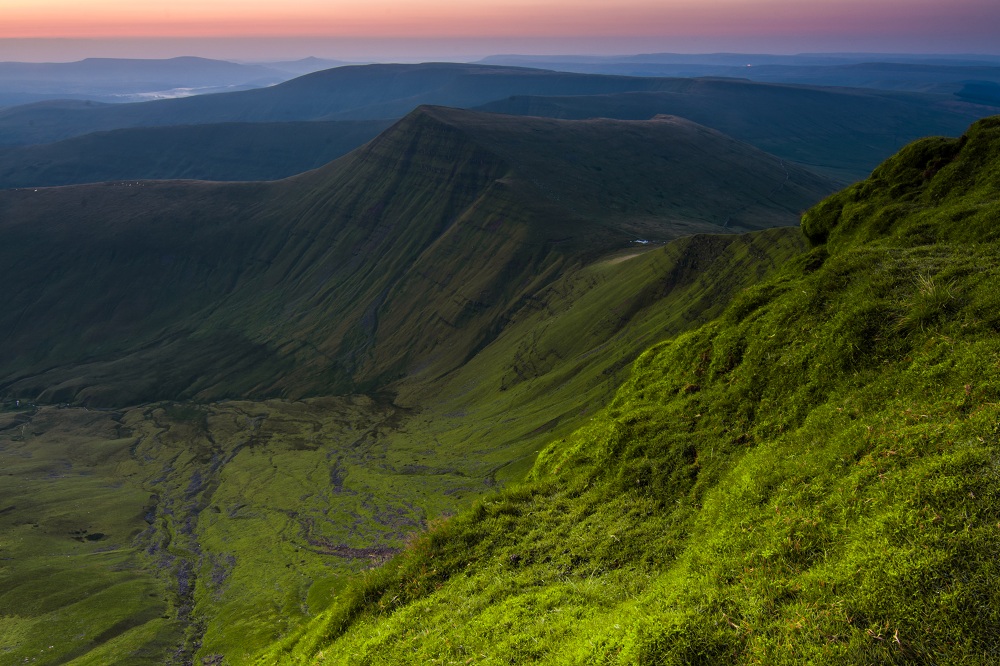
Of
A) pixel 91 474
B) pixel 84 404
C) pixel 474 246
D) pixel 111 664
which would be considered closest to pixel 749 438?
pixel 111 664

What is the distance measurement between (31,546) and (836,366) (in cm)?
10901

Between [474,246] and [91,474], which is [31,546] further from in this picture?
[474,246]

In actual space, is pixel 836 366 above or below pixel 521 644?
above

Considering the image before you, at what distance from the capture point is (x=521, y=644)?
15164 millimetres

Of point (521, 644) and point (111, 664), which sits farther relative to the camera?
point (111, 664)

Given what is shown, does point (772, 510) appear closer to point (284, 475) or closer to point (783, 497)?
point (783, 497)

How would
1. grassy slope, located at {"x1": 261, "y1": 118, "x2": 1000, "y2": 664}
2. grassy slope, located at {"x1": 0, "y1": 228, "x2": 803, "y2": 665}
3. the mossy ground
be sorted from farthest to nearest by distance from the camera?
grassy slope, located at {"x1": 0, "y1": 228, "x2": 803, "y2": 665} → the mossy ground → grassy slope, located at {"x1": 261, "y1": 118, "x2": 1000, "y2": 664}

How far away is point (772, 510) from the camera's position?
15602 mm

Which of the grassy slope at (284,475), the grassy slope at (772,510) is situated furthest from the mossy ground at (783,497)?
the grassy slope at (284,475)

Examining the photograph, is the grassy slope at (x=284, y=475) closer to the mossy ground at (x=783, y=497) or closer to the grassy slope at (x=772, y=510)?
the mossy ground at (x=783, y=497)

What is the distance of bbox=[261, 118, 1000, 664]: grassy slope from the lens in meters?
11.7

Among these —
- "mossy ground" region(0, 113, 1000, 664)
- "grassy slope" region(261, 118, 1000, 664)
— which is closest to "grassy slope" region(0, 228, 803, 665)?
"mossy ground" region(0, 113, 1000, 664)

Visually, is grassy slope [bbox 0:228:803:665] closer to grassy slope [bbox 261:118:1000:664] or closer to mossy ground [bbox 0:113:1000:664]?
mossy ground [bbox 0:113:1000:664]

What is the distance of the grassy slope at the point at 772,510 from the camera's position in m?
11.7
